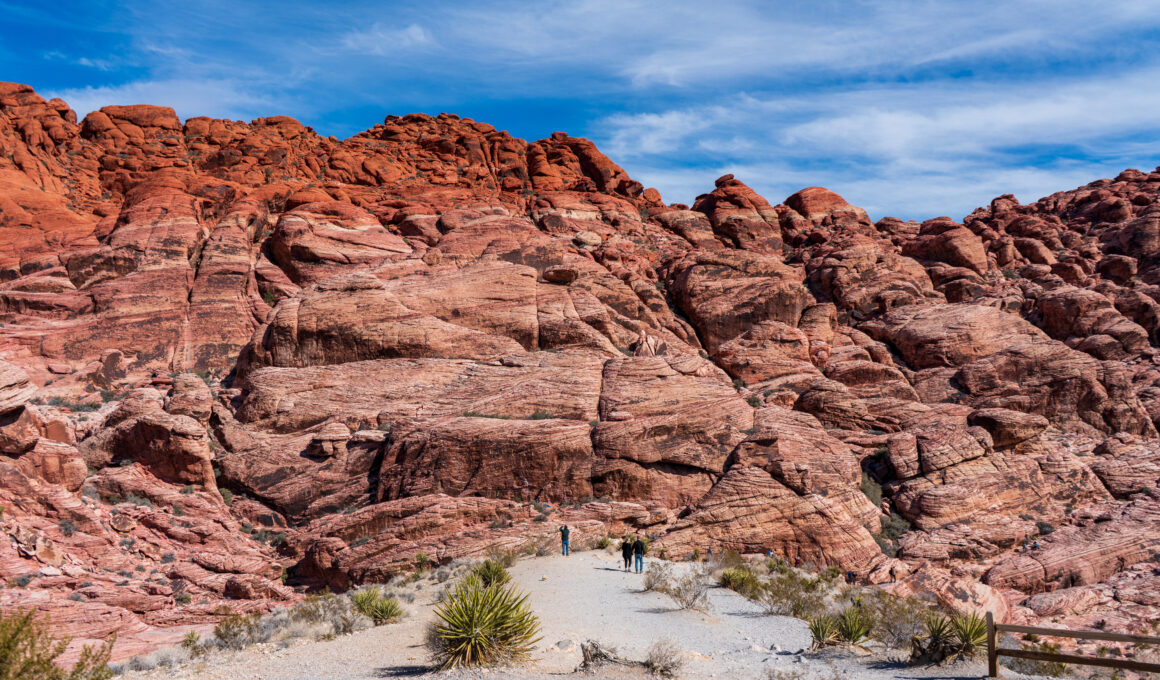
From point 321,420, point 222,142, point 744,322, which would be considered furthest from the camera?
point 222,142

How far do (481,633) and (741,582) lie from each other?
9.69 metres

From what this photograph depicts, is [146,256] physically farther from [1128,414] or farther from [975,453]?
[1128,414]

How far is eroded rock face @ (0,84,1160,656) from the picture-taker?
76.3 feet

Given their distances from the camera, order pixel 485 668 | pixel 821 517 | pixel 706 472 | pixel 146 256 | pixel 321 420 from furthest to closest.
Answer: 1. pixel 146 256
2. pixel 321 420
3. pixel 706 472
4. pixel 821 517
5. pixel 485 668

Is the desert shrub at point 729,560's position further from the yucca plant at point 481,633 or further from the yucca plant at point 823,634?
the yucca plant at point 481,633

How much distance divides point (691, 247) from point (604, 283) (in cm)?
2210

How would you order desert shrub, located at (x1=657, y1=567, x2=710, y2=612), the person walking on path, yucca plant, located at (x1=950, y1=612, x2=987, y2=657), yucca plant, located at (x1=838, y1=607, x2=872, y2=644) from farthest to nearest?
the person walking on path < desert shrub, located at (x1=657, y1=567, x2=710, y2=612) < yucca plant, located at (x1=838, y1=607, x2=872, y2=644) < yucca plant, located at (x1=950, y1=612, x2=987, y2=657)

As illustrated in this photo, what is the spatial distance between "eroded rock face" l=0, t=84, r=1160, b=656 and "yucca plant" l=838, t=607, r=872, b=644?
7.22m

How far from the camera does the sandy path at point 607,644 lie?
10.7m

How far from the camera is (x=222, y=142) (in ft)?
212

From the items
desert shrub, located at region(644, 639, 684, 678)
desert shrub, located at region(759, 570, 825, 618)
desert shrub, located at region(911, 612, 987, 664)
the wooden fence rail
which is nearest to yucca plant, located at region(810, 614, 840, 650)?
desert shrub, located at region(911, 612, 987, 664)

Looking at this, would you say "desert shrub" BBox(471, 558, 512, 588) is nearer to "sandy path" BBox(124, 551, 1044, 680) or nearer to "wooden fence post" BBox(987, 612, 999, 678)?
"sandy path" BBox(124, 551, 1044, 680)

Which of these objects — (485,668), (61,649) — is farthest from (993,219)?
(61,649)

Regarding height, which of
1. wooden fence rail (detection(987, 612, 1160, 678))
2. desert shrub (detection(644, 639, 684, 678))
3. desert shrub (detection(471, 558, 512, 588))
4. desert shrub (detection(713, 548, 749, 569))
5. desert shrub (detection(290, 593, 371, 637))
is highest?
wooden fence rail (detection(987, 612, 1160, 678))
